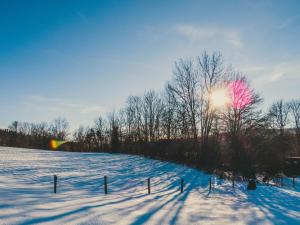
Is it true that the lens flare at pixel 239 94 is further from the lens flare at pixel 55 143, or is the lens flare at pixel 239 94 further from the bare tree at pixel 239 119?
the lens flare at pixel 55 143

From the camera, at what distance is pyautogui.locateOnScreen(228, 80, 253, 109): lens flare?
110 ft

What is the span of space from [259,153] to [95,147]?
58542 mm

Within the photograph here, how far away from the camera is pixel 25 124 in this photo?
10731cm

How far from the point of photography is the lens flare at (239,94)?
33438mm

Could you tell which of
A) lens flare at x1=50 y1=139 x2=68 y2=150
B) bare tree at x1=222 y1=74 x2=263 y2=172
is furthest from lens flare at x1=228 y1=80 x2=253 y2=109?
lens flare at x1=50 y1=139 x2=68 y2=150

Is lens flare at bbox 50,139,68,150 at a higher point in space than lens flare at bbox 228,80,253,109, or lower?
lower

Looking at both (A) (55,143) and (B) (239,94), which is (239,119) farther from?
(A) (55,143)

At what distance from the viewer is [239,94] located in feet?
113

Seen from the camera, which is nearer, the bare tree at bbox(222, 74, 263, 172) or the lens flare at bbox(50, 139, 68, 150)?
the bare tree at bbox(222, 74, 263, 172)

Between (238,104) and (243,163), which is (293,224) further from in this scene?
(238,104)

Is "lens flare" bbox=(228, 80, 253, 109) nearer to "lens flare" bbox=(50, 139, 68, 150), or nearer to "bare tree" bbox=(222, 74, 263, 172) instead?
"bare tree" bbox=(222, 74, 263, 172)

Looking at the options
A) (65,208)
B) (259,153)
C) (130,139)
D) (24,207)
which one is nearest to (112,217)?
(65,208)

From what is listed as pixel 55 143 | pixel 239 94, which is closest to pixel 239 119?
pixel 239 94

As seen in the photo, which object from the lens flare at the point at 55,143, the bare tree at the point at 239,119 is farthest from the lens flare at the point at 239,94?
the lens flare at the point at 55,143
